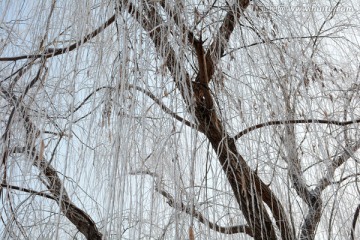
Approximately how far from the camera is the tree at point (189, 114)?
134 centimetres

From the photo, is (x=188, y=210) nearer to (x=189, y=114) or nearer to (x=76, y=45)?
(x=189, y=114)

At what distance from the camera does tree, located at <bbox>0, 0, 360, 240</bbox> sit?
4.40 ft

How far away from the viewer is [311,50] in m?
1.77

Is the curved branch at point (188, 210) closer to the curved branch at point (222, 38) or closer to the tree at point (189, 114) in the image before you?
the tree at point (189, 114)

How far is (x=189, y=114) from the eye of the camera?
140 centimetres

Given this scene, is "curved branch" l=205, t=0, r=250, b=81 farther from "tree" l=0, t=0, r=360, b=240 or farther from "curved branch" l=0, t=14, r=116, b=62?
"curved branch" l=0, t=14, r=116, b=62

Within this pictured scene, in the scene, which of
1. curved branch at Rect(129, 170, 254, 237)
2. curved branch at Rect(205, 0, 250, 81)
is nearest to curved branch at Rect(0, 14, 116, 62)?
curved branch at Rect(205, 0, 250, 81)

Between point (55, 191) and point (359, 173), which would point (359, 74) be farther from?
point (55, 191)

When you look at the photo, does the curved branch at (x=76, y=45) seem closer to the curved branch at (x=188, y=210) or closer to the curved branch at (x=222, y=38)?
the curved branch at (x=222, y=38)

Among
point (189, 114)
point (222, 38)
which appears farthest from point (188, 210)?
point (222, 38)

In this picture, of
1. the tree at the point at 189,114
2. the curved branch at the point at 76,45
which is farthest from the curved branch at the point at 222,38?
the curved branch at the point at 76,45

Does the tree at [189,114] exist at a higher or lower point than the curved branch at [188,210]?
higher

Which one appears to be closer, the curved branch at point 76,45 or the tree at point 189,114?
the tree at point 189,114

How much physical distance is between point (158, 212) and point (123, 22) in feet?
2.08
